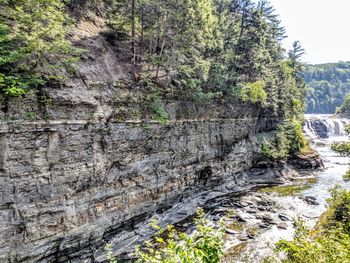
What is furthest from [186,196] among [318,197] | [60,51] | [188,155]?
[60,51]

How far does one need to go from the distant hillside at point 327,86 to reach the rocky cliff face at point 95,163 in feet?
375

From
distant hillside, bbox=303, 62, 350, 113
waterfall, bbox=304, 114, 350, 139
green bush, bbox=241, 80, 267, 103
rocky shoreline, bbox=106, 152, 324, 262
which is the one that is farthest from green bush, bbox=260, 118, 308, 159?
distant hillside, bbox=303, 62, 350, 113

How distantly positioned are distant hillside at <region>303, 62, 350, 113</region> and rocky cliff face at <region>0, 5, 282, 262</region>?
11434 cm

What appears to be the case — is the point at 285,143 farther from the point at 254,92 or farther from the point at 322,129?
the point at 322,129

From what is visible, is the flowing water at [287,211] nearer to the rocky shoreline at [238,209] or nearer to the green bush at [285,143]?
the rocky shoreline at [238,209]

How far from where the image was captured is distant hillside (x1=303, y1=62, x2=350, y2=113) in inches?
4953

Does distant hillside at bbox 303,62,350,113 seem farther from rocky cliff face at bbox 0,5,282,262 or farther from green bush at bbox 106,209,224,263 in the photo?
green bush at bbox 106,209,224,263

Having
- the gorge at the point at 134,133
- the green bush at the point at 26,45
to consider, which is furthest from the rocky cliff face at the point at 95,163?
the green bush at the point at 26,45

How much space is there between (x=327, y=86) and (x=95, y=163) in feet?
486

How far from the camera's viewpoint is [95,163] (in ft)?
52.6

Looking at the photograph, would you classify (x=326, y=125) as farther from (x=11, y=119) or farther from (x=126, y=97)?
(x=11, y=119)

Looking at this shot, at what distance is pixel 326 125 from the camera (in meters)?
56.2

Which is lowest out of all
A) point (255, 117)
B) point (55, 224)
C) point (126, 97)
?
point (55, 224)

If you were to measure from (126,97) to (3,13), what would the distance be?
8234 millimetres
